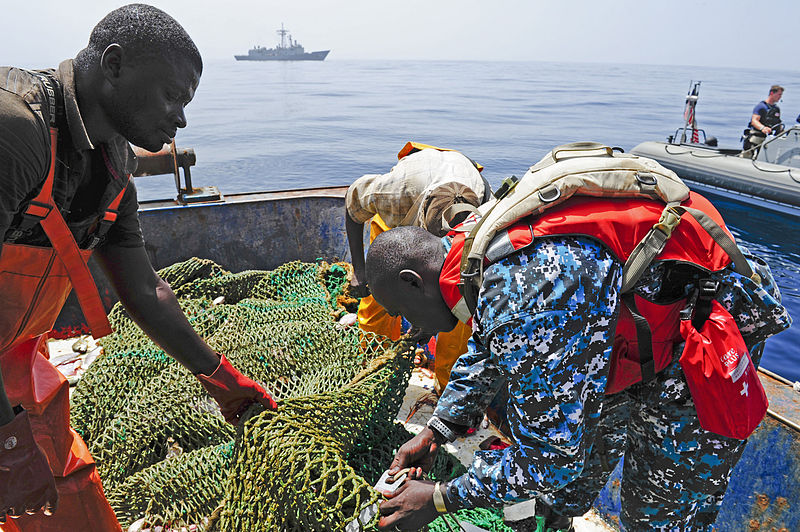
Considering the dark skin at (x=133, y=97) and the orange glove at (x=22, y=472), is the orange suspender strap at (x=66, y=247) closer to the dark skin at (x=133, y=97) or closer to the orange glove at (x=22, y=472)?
the dark skin at (x=133, y=97)

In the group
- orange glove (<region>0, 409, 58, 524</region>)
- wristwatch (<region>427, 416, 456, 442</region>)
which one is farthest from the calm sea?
orange glove (<region>0, 409, 58, 524</region>)

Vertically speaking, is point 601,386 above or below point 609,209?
below

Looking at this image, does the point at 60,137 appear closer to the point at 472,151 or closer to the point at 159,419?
the point at 159,419

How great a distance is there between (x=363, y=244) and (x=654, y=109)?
3990 centimetres

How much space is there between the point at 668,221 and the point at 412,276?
719mm

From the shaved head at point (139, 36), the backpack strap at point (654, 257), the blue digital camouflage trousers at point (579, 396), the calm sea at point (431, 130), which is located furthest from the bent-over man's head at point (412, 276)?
the calm sea at point (431, 130)

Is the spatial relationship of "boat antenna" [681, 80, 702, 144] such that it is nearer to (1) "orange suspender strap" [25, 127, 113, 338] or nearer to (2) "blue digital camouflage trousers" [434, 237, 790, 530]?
(2) "blue digital camouflage trousers" [434, 237, 790, 530]

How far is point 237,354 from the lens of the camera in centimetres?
280

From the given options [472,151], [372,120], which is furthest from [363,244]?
[372,120]

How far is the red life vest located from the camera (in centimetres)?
142

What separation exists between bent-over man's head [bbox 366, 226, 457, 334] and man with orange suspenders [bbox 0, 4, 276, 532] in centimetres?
70

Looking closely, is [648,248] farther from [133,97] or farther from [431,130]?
[431,130]

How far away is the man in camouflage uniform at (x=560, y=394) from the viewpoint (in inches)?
54.0

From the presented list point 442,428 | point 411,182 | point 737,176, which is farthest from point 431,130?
point 442,428
